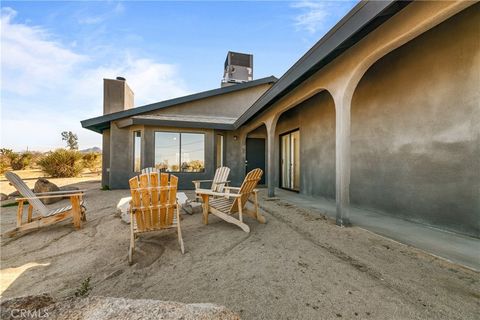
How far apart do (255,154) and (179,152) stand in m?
3.50

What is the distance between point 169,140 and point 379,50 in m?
7.40

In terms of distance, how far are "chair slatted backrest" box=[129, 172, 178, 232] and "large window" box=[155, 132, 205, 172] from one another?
227 inches

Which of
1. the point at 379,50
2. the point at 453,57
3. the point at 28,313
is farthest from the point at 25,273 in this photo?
the point at 453,57

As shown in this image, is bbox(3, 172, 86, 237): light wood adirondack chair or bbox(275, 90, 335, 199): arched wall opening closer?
bbox(3, 172, 86, 237): light wood adirondack chair

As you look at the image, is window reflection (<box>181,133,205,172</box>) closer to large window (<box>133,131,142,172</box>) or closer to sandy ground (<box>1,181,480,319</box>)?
large window (<box>133,131,142,172</box>)

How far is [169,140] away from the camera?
8.51m

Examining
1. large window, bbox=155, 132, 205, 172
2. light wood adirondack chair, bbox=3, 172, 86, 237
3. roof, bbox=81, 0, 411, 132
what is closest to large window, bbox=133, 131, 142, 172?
large window, bbox=155, 132, 205, 172

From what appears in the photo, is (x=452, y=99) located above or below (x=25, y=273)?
above

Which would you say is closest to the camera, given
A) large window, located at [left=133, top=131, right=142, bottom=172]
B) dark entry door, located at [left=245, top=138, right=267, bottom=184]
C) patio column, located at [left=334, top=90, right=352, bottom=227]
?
patio column, located at [left=334, top=90, right=352, bottom=227]

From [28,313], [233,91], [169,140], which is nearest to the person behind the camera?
[28,313]

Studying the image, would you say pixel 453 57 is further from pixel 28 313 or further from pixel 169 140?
pixel 169 140

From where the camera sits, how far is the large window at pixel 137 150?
28.1 feet

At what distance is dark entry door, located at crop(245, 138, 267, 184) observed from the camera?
9.90 metres

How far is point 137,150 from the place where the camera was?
340 inches
